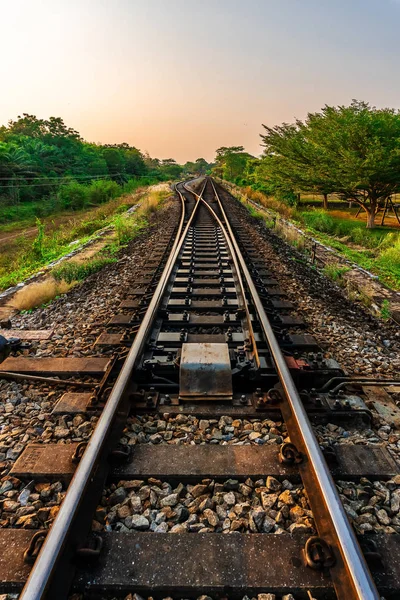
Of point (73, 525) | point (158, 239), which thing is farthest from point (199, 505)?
point (158, 239)

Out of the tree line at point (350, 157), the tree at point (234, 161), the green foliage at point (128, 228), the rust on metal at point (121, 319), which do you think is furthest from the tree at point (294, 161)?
the tree at point (234, 161)

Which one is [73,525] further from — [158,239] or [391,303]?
[158,239]

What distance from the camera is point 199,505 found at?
1.79 metres

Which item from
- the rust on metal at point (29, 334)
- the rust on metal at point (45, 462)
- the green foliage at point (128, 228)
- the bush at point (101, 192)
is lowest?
the rust on metal at point (45, 462)

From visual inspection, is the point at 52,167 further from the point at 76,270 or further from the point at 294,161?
the point at 76,270

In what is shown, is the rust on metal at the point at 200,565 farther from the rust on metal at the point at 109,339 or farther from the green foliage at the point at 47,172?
the green foliage at the point at 47,172

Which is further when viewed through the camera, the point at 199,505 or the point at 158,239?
the point at 158,239

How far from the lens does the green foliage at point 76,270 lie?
5848 mm

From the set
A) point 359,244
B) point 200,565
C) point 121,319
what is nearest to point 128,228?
point 121,319

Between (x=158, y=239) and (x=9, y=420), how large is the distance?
6457mm

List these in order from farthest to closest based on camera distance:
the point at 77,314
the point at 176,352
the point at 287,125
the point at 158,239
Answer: the point at 287,125, the point at 158,239, the point at 77,314, the point at 176,352

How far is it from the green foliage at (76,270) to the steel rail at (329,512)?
4.51m

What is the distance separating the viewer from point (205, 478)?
1.94 metres

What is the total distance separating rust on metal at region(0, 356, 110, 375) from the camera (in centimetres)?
297
